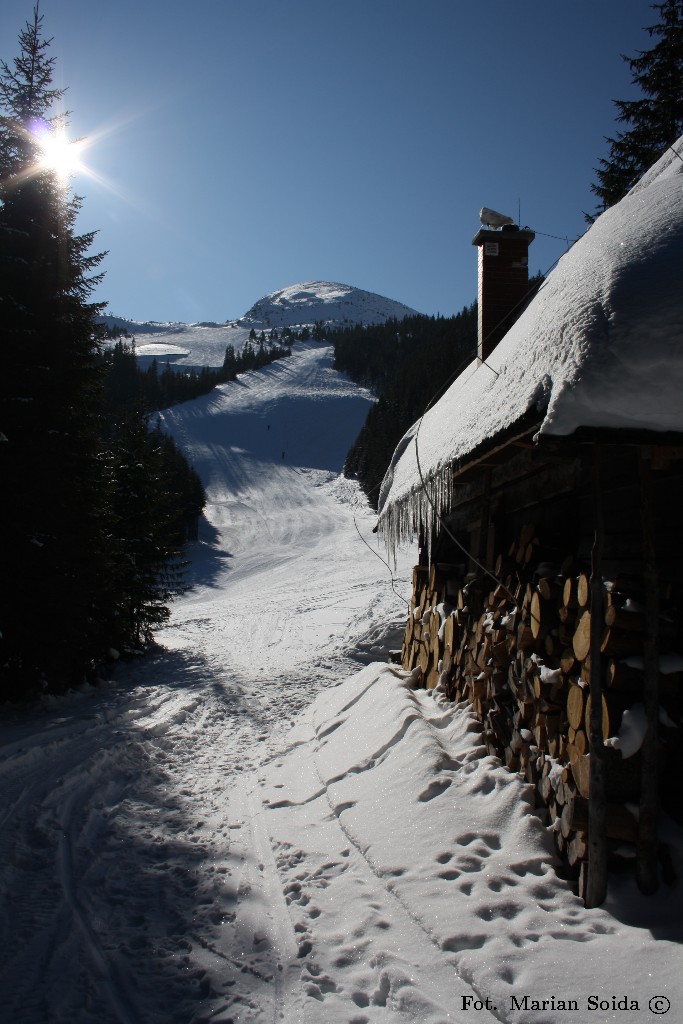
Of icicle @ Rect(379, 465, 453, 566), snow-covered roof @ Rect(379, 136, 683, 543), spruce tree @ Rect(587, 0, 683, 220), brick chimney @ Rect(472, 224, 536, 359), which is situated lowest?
icicle @ Rect(379, 465, 453, 566)

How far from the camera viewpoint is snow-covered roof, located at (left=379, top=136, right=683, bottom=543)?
113 inches

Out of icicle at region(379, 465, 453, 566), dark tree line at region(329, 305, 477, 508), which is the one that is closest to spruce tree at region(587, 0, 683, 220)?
dark tree line at region(329, 305, 477, 508)

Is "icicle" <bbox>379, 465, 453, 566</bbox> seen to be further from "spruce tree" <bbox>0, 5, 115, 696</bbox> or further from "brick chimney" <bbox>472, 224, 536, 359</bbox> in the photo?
"spruce tree" <bbox>0, 5, 115, 696</bbox>

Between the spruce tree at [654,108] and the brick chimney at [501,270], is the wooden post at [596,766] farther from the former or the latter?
the spruce tree at [654,108]

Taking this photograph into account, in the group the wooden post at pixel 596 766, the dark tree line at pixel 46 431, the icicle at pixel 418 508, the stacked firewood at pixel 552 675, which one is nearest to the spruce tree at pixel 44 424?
the dark tree line at pixel 46 431

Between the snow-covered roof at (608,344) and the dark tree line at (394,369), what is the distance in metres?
2.98

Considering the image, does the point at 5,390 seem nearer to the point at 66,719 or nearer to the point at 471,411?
the point at 66,719

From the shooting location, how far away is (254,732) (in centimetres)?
765

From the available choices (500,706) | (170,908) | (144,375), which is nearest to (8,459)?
(170,908)

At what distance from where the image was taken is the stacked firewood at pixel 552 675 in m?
3.09

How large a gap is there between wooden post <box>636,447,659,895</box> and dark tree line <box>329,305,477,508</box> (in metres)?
4.23

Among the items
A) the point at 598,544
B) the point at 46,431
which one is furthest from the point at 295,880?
the point at 46,431

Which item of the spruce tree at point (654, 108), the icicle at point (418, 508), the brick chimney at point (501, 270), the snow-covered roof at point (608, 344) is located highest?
the spruce tree at point (654, 108)

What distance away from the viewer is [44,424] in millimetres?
8891
